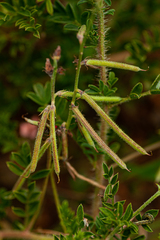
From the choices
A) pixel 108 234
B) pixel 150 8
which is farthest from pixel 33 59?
pixel 108 234

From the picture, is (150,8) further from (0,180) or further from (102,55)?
(0,180)

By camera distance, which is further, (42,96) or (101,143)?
(42,96)

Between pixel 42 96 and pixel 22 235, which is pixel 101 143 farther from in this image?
pixel 22 235

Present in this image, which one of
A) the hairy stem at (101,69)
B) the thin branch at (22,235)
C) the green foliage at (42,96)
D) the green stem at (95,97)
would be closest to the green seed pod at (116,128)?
the green stem at (95,97)

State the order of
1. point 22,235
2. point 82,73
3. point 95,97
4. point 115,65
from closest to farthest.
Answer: point 115,65 < point 95,97 < point 22,235 < point 82,73

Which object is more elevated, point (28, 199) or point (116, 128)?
point (116, 128)

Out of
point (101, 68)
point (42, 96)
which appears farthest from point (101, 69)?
point (42, 96)

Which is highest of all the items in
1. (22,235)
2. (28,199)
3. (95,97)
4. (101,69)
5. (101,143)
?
(101,69)

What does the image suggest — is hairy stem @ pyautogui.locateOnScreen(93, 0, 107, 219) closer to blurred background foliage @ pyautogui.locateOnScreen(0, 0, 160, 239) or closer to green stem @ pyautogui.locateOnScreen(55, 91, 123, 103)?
green stem @ pyautogui.locateOnScreen(55, 91, 123, 103)

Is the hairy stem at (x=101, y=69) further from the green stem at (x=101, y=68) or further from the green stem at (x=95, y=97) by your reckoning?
the green stem at (x=95, y=97)
